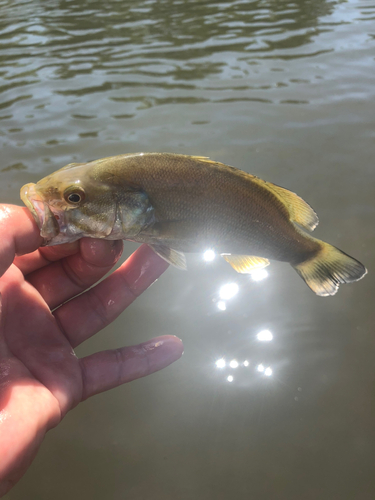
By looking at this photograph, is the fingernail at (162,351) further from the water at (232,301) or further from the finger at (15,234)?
the finger at (15,234)

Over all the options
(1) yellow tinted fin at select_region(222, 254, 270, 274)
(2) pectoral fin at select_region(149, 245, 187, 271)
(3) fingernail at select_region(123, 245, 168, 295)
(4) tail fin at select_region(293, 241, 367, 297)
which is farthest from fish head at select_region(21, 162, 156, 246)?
(4) tail fin at select_region(293, 241, 367, 297)

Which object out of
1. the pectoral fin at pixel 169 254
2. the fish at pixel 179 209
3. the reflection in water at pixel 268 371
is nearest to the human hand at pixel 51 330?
the fish at pixel 179 209

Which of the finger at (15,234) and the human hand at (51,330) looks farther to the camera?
the finger at (15,234)

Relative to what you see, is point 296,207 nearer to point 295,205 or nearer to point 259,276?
point 295,205

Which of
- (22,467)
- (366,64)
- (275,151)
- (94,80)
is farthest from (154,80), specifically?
(22,467)

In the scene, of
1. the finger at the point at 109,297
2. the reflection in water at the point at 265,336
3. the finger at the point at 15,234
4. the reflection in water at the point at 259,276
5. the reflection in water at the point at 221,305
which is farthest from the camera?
the reflection in water at the point at 259,276

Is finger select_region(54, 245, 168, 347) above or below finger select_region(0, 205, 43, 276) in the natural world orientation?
below

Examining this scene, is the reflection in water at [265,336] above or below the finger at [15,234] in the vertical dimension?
below

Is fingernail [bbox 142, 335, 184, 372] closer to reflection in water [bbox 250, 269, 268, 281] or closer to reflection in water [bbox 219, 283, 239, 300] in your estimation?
reflection in water [bbox 219, 283, 239, 300]
